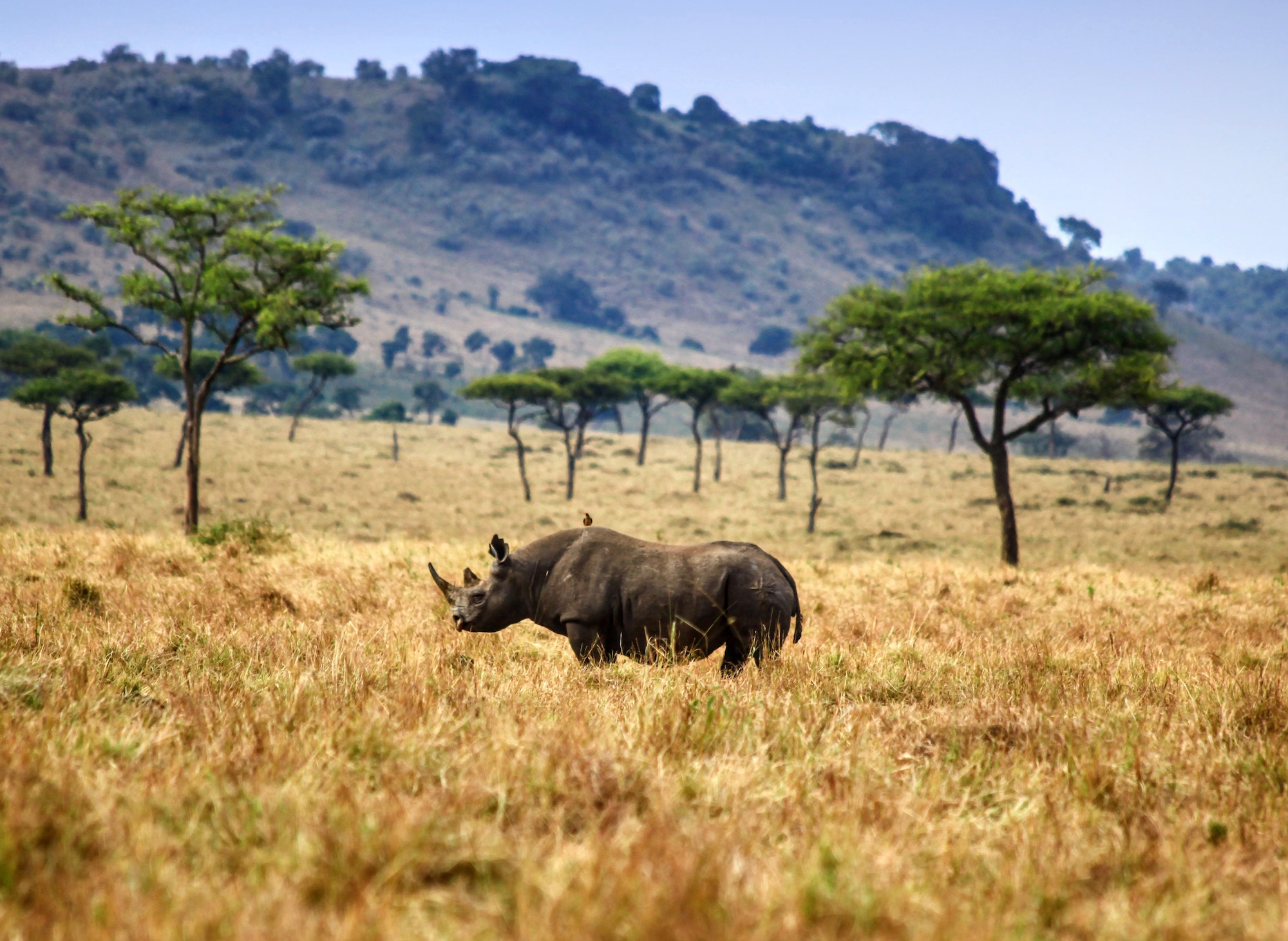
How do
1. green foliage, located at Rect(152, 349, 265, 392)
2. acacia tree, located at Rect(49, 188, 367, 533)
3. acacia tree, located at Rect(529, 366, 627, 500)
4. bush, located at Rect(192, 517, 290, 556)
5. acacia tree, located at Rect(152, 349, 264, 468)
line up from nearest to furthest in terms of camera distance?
1. bush, located at Rect(192, 517, 290, 556)
2. acacia tree, located at Rect(49, 188, 367, 533)
3. acacia tree, located at Rect(152, 349, 264, 468)
4. green foliage, located at Rect(152, 349, 265, 392)
5. acacia tree, located at Rect(529, 366, 627, 500)

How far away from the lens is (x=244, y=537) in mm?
14633

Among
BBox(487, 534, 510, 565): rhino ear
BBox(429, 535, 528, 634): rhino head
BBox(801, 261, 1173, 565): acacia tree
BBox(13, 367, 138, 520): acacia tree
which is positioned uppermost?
BBox(801, 261, 1173, 565): acacia tree

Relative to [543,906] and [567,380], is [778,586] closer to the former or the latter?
[543,906]

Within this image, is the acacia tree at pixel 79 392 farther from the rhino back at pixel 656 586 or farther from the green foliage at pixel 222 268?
the rhino back at pixel 656 586

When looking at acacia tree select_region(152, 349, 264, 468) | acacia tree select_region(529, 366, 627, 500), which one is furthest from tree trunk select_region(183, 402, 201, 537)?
acacia tree select_region(529, 366, 627, 500)

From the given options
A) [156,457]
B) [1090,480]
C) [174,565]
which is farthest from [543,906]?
[1090,480]

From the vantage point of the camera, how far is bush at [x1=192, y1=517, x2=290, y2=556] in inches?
563

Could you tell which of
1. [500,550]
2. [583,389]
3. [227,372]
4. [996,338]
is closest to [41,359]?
[227,372]

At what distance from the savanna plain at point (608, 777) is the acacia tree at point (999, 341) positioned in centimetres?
1444

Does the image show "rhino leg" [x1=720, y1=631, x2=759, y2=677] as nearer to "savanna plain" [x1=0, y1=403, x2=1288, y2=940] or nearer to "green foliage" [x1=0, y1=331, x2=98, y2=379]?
"savanna plain" [x1=0, y1=403, x2=1288, y2=940]

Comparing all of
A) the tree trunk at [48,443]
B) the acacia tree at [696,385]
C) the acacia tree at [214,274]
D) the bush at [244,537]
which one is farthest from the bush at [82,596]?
the acacia tree at [696,385]

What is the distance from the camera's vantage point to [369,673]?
19.0 feet

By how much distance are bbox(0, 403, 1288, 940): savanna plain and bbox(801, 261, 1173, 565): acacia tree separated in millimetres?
14438

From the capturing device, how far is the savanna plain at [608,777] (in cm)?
280
